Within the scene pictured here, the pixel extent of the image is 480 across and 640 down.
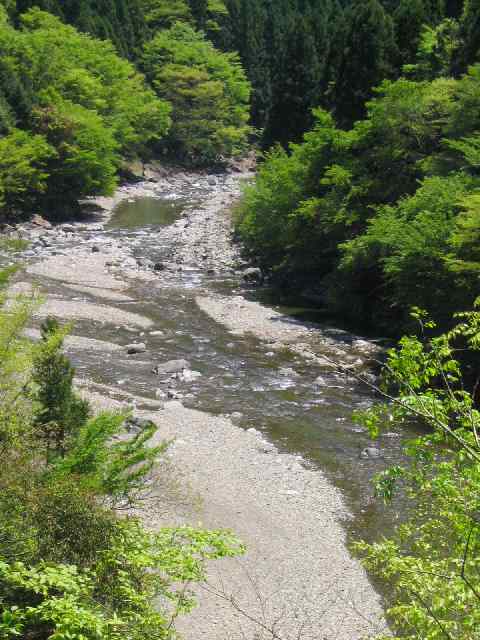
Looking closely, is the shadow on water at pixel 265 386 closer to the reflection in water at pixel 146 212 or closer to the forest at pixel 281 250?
the forest at pixel 281 250

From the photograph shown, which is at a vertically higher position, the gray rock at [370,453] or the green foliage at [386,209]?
the green foliage at [386,209]

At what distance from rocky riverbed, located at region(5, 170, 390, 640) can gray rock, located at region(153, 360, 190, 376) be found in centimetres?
3

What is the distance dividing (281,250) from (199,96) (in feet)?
110

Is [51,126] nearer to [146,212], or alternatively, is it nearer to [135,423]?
[146,212]

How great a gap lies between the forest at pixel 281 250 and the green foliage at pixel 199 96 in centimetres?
21

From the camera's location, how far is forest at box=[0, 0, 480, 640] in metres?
4.57

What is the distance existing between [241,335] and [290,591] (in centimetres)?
1166

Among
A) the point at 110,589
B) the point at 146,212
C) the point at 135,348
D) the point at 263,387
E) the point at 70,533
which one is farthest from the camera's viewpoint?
the point at 146,212

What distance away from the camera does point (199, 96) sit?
55469 millimetres

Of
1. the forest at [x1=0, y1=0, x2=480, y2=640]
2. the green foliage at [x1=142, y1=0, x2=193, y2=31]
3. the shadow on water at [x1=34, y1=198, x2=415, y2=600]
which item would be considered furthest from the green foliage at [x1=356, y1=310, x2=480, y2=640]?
the green foliage at [x1=142, y1=0, x2=193, y2=31]

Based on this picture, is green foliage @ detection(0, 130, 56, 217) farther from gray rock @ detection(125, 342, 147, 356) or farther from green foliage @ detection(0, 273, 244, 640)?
green foliage @ detection(0, 273, 244, 640)

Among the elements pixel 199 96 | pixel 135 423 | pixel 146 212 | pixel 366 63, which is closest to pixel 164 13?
pixel 199 96

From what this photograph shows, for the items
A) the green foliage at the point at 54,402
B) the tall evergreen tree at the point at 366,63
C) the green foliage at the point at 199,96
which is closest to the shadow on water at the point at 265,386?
the green foliage at the point at 54,402

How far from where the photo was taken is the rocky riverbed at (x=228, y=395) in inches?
359
